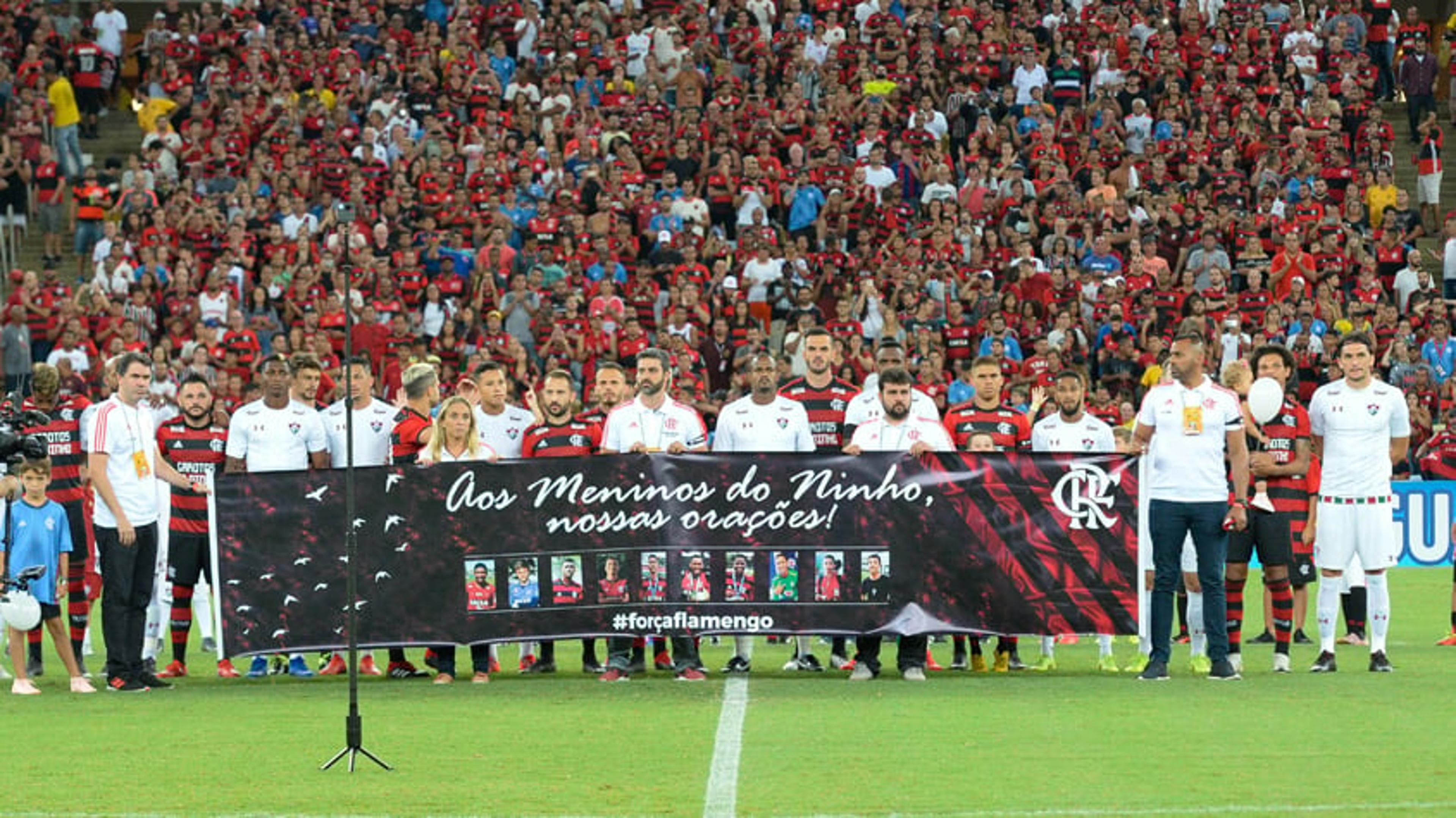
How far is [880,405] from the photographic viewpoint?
15.4 m

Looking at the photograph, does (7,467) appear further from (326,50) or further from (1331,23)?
(1331,23)

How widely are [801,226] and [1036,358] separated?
5.68 metres

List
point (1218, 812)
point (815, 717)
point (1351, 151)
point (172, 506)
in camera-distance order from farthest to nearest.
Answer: point (1351, 151) → point (172, 506) → point (815, 717) → point (1218, 812)

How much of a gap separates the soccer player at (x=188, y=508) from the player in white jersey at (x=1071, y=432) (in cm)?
568

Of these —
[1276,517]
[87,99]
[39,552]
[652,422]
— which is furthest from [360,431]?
[87,99]

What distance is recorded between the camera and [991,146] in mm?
31906

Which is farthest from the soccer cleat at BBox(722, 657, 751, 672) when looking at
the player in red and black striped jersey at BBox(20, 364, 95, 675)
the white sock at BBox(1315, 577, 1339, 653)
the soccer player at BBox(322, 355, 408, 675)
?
the player in red and black striped jersey at BBox(20, 364, 95, 675)

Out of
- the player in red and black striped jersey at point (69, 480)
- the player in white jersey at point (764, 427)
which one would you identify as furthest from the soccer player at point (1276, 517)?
the player in red and black striped jersey at point (69, 480)

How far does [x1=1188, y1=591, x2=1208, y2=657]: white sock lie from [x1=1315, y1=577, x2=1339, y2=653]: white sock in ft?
2.52

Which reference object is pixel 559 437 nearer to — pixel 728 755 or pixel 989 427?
pixel 989 427

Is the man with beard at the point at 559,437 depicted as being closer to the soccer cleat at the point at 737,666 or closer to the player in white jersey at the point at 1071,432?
the soccer cleat at the point at 737,666

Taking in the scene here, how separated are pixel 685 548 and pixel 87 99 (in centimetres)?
2438

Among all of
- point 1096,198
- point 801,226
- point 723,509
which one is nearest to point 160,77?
point 801,226

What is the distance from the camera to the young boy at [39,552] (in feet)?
47.0
